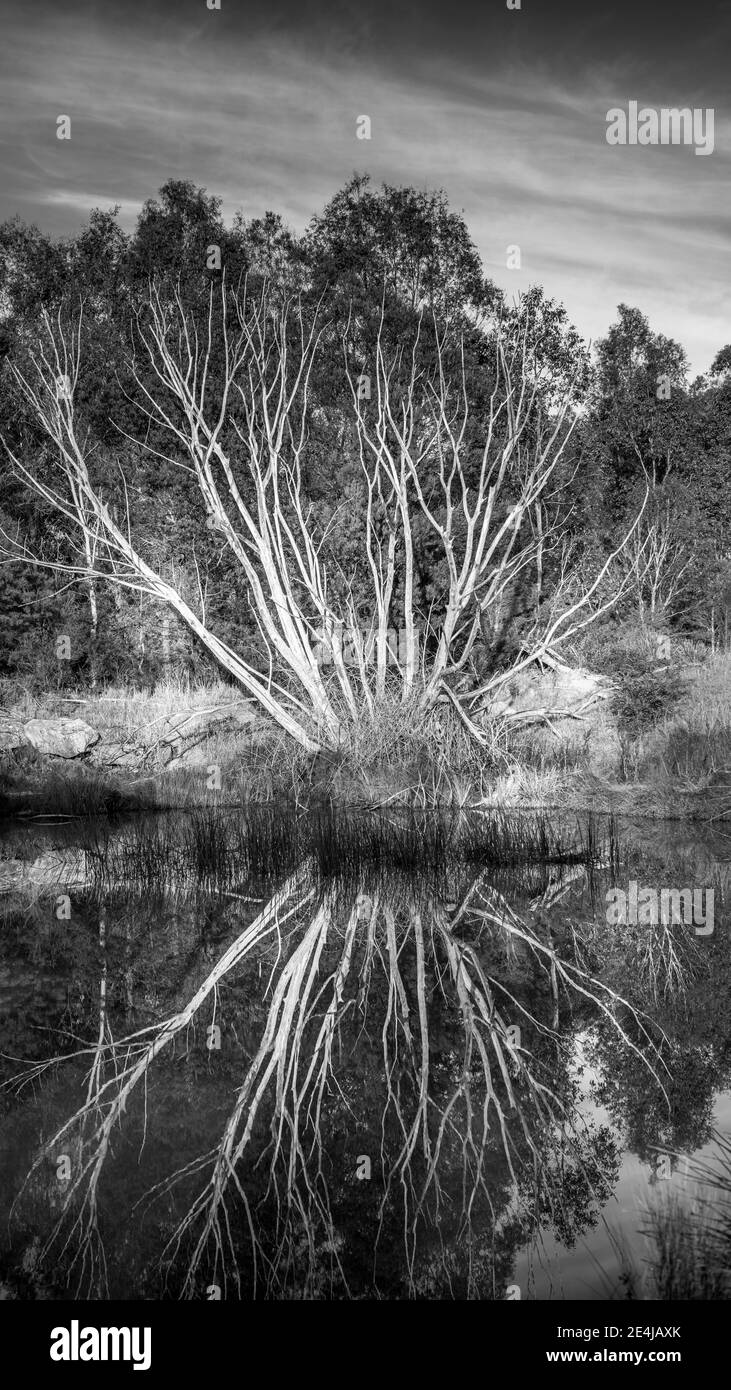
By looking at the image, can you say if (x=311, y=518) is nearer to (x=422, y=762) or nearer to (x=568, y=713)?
(x=568, y=713)

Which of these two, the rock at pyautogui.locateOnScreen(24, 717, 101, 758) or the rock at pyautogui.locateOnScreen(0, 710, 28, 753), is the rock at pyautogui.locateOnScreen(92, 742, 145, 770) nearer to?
the rock at pyautogui.locateOnScreen(24, 717, 101, 758)

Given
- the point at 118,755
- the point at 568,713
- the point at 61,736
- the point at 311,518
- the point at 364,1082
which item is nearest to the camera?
the point at 364,1082

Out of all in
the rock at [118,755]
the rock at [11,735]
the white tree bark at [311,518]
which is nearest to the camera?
the white tree bark at [311,518]

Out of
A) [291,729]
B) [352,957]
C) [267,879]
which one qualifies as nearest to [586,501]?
[291,729]

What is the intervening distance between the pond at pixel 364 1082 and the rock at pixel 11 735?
793cm

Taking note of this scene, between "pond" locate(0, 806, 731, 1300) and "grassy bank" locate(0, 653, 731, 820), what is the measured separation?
3789 mm

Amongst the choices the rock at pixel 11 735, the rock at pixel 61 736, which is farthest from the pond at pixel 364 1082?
the rock at pixel 11 735

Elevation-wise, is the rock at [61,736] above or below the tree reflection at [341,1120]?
above

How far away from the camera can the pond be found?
3.81 metres

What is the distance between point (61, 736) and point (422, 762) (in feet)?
20.4

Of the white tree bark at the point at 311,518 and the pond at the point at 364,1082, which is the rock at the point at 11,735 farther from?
the pond at the point at 364,1082

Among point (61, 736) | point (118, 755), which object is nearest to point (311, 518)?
point (118, 755)

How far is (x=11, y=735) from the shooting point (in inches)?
688

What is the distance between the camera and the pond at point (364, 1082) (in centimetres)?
381
